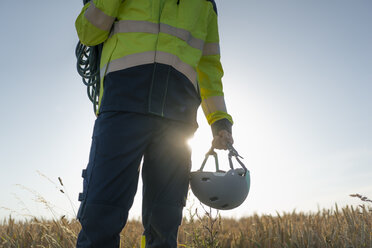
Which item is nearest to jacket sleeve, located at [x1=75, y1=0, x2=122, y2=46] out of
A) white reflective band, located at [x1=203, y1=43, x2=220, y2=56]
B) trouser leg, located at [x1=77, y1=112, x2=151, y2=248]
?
trouser leg, located at [x1=77, y1=112, x2=151, y2=248]

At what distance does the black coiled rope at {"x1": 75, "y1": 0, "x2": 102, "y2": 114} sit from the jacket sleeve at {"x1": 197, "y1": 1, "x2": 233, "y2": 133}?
2.52 feet

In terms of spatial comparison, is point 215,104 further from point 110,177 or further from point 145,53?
point 110,177

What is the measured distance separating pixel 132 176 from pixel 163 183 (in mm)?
230

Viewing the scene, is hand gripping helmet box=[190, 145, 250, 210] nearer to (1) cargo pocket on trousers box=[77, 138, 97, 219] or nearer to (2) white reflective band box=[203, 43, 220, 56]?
(1) cargo pocket on trousers box=[77, 138, 97, 219]

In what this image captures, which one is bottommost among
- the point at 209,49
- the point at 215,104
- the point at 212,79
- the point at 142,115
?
the point at 142,115

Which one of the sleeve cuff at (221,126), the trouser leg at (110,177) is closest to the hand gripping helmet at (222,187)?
the sleeve cuff at (221,126)

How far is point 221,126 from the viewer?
91.7 inches

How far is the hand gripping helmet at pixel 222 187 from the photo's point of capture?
1.96 m

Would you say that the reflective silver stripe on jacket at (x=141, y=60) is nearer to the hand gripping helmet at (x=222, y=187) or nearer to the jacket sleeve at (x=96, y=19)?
the jacket sleeve at (x=96, y=19)

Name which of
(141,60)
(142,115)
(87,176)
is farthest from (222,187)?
(141,60)

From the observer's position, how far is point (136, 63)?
→ 183 cm

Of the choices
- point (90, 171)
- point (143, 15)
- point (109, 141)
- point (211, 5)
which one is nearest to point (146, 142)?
point (109, 141)

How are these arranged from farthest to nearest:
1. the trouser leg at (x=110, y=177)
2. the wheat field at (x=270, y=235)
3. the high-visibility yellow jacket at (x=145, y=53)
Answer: the wheat field at (x=270, y=235) → the high-visibility yellow jacket at (x=145, y=53) → the trouser leg at (x=110, y=177)

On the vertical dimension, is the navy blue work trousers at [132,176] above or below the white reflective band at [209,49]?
below
